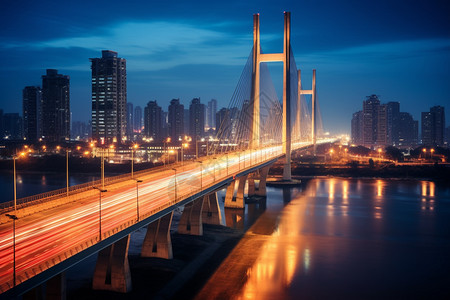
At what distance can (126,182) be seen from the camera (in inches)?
802

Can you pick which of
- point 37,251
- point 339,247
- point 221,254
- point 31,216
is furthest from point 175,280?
point 339,247

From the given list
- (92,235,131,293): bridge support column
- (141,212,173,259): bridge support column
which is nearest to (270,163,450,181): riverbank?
(141,212,173,259): bridge support column

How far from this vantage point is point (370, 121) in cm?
15200

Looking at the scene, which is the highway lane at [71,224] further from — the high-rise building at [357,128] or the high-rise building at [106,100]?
the high-rise building at [357,128]

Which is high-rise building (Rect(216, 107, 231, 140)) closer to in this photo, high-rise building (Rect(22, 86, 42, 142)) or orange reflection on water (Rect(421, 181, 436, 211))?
orange reflection on water (Rect(421, 181, 436, 211))

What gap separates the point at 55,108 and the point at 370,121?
100507 mm

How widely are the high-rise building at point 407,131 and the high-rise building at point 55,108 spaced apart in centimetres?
12308

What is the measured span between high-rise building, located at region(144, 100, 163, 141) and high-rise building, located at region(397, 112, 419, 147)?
94.7 m

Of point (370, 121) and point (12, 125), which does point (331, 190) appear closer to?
point (370, 121)

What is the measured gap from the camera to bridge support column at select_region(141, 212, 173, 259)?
1677 centimetres

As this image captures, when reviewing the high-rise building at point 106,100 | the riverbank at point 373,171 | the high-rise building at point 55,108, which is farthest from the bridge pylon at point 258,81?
the high-rise building at point 55,108

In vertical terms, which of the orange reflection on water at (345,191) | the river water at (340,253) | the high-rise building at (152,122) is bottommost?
the river water at (340,253)

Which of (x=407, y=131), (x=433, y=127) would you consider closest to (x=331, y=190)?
(x=433, y=127)

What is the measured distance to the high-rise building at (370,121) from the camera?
14925cm
